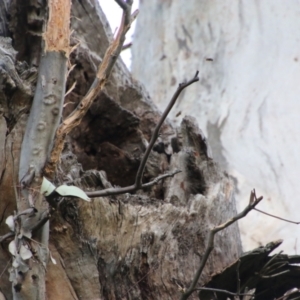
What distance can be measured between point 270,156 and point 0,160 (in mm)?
1258

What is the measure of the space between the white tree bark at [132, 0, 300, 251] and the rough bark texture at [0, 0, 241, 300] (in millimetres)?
513

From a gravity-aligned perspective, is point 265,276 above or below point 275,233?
below

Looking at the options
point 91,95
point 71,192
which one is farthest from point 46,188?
point 91,95

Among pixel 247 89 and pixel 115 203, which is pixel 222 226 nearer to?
pixel 115 203

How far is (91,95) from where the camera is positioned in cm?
99

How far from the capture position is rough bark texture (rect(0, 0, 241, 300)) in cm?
100

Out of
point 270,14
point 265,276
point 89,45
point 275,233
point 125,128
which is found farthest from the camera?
point 270,14

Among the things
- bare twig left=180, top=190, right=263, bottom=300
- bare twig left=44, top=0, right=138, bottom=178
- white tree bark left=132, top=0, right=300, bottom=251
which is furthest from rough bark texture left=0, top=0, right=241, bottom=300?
white tree bark left=132, top=0, right=300, bottom=251

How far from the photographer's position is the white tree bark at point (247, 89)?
6.56 ft

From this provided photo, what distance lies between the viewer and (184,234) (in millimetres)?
1206

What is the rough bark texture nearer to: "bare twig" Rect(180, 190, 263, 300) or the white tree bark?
"bare twig" Rect(180, 190, 263, 300)

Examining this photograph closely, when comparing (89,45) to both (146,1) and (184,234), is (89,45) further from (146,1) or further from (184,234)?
(146,1)

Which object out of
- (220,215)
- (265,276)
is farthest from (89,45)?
(265,276)

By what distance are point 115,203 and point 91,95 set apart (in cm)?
21
